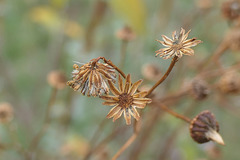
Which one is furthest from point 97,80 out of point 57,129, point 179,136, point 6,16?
point 6,16

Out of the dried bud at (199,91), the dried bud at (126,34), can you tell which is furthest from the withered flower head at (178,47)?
the dried bud at (126,34)

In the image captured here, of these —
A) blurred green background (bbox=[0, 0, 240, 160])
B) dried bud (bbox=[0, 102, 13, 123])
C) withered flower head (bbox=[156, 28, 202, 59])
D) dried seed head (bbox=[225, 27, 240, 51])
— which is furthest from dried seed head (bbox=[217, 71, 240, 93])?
dried bud (bbox=[0, 102, 13, 123])

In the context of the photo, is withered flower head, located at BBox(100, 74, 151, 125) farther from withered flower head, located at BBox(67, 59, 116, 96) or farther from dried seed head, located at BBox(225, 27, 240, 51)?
Answer: dried seed head, located at BBox(225, 27, 240, 51)

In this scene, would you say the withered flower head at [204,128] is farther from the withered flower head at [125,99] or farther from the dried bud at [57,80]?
the dried bud at [57,80]

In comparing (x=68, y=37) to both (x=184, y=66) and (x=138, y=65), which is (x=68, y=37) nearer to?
(x=138, y=65)

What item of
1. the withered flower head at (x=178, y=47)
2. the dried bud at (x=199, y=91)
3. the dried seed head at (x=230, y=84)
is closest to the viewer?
the withered flower head at (x=178, y=47)
